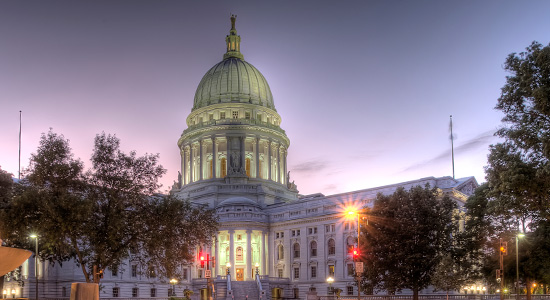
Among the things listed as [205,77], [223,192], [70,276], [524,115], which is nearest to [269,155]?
[223,192]

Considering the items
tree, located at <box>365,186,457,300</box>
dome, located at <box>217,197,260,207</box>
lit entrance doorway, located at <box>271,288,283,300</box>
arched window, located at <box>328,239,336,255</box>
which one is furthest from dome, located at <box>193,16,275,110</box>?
tree, located at <box>365,186,457,300</box>

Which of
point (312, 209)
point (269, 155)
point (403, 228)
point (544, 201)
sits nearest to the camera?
point (544, 201)

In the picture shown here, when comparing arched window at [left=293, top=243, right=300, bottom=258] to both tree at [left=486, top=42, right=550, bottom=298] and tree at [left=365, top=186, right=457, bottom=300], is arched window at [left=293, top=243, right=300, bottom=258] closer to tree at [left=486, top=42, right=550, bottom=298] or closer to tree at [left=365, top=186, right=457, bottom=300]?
tree at [left=365, top=186, right=457, bottom=300]

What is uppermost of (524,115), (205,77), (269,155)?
(205,77)

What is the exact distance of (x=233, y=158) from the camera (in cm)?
11925

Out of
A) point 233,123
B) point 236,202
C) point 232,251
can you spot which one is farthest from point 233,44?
point 232,251

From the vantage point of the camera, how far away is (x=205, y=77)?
433ft

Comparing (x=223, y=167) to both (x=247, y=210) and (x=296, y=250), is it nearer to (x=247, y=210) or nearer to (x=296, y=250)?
(x=247, y=210)

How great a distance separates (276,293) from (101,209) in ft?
191

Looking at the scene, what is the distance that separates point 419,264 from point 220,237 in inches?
2033

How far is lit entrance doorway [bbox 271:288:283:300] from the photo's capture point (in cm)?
9571

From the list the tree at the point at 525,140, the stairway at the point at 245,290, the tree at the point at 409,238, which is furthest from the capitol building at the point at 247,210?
the tree at the point at 525,140

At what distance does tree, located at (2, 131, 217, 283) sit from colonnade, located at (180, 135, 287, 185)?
72.2m

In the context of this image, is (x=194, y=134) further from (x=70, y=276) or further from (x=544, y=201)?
(x=544, y=201)
